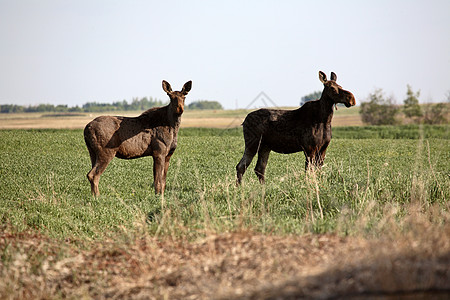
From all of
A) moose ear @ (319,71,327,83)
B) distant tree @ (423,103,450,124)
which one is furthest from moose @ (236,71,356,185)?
distant tree @ (423,103,450,124)

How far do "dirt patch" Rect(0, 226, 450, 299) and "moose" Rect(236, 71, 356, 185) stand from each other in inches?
192

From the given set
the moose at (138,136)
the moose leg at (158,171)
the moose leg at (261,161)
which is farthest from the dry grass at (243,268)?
the moose leg at (261,161)

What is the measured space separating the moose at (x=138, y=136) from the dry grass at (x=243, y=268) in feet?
13.2

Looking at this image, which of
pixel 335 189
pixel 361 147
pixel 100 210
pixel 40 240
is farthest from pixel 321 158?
pixel 361 147

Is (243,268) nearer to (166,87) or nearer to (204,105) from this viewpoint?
(166,87)

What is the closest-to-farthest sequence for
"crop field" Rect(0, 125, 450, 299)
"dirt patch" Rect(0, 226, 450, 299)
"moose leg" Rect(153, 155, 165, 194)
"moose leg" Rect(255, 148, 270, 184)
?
1. "dirt patch" Rect(0, 226, 450, 299)
2. "crop field" Rect(0, 125, 450, 299)
3. "moose leg" Rect(153, 155, 165, 194)
4. "moose leg" Rect(255, 148, 270, 184)

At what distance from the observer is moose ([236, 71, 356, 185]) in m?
9.98

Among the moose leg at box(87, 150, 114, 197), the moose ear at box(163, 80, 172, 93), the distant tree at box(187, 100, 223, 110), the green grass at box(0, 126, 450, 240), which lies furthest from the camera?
the distant tree at box(187, 100, 223, 110)

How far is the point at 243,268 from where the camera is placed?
443 cm

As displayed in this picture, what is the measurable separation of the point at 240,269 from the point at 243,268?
0.10 feet

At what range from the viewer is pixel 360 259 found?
13.2 feet

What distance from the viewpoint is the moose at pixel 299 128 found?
393 inches

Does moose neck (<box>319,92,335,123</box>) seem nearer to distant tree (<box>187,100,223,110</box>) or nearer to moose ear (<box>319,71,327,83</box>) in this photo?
moose ear (<box>319,71,327,83</box>)

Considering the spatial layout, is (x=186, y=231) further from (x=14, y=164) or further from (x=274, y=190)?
(x=14, y=164)
